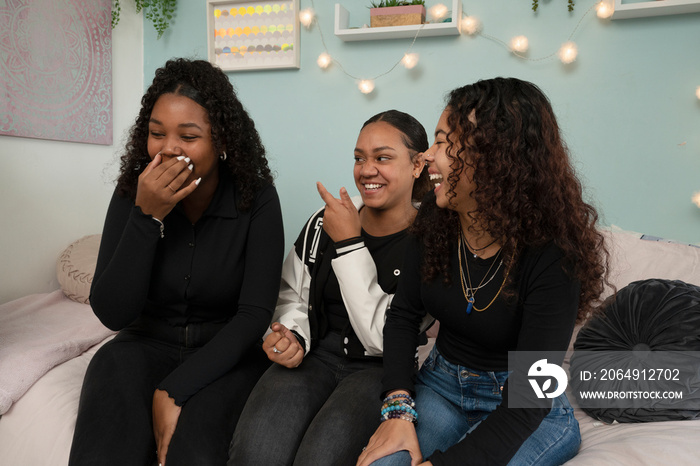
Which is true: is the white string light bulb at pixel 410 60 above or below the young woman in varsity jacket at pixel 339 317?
above

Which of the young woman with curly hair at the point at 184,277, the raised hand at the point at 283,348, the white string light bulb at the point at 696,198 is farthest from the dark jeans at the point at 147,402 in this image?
the white string light bulb at the point at 696,198

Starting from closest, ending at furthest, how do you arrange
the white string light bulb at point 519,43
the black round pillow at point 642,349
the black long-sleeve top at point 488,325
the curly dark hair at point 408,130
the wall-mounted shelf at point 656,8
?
1. the black long-sleeve top at point 488,325
2. the black round pillow at point 642,349
3. the curly dark hair at point 408,130
4. the wall-mounted shelf at point 656,8
5. the white string light bulb at point 519,43

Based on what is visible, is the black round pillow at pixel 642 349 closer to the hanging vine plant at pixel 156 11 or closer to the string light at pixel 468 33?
the string light at pixel 468 33

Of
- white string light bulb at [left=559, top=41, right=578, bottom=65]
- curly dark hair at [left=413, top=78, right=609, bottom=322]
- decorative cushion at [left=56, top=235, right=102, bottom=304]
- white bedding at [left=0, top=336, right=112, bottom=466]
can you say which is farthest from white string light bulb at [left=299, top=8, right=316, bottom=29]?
white bedding at [left=0, top=336, right=112, bottom=466]

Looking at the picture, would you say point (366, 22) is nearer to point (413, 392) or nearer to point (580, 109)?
point (580, 109)

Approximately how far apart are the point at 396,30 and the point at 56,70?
136 cm

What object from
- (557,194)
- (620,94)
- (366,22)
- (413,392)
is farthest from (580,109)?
(413,392)

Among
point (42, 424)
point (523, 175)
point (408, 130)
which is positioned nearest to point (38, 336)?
point (42, 424)

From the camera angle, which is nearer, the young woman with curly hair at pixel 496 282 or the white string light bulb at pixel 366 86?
the young woman with curly hair at pixel 496 282

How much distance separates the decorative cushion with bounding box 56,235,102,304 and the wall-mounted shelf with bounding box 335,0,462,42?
1.33 metres

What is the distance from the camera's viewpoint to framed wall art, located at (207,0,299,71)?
2.32m

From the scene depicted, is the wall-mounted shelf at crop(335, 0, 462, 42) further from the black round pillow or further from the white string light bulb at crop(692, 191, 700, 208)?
the black round pillow

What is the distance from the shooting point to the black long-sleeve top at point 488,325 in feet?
3.22

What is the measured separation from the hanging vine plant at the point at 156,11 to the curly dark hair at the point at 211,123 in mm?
1165
